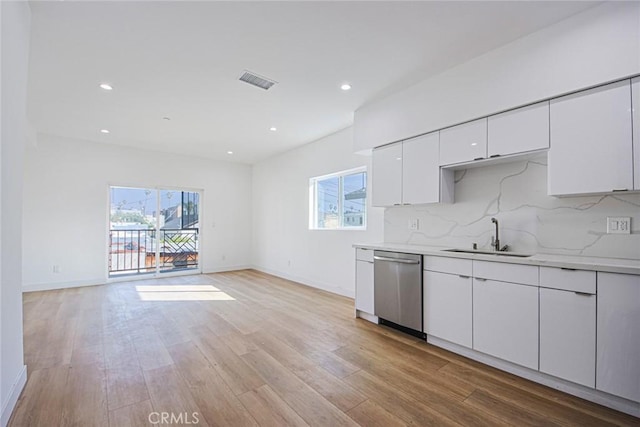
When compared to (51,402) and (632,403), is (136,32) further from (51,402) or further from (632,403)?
(632,403)

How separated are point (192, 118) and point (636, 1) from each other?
4.50 m

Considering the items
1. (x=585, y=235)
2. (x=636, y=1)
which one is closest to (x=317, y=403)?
(x=585, y=235)

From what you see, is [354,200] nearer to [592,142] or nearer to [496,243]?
[496,243]

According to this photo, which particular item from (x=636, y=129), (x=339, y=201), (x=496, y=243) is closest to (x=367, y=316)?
(x=496, y=243)

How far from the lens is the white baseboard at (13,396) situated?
1615 mm

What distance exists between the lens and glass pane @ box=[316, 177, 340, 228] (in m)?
4.94

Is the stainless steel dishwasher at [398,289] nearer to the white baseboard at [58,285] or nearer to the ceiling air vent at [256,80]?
the ceiling air vent at [256,80]

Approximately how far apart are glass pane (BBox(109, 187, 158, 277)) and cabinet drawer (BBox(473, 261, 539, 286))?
615cm

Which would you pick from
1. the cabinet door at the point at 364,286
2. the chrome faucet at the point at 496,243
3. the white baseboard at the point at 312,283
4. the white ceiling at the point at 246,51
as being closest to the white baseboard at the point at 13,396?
the white ceiling at the point at 246,51

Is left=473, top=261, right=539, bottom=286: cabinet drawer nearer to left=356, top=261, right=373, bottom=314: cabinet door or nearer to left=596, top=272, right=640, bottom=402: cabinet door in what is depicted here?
left=596, top=272, right=640, bottom=402: cabinet door

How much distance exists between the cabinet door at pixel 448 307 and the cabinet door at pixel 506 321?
0.07 m

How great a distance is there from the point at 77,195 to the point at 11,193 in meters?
4.23

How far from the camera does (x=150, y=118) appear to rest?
4066 millimetres

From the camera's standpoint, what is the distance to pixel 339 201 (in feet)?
16.0
